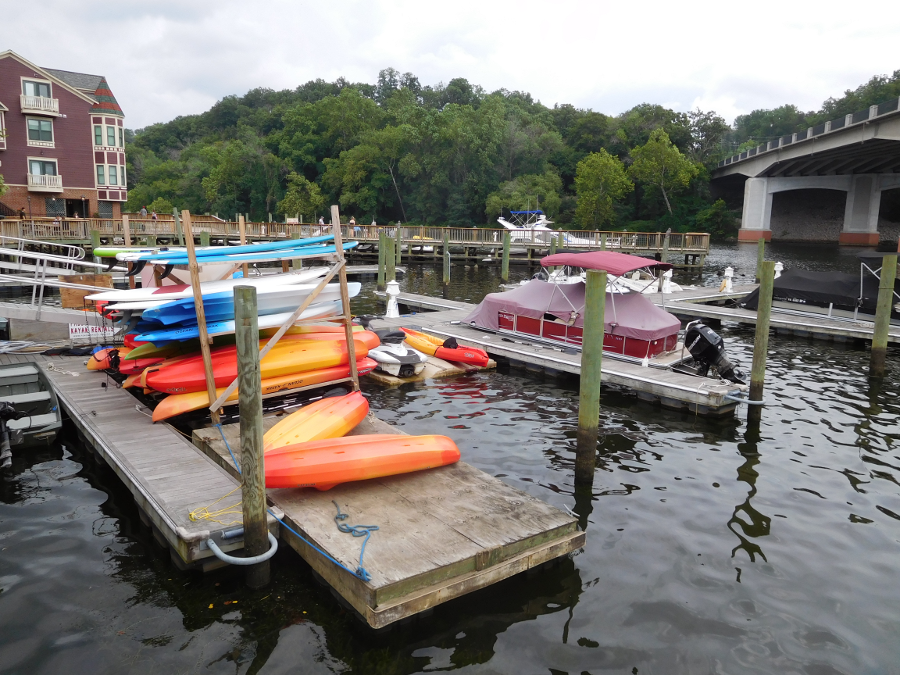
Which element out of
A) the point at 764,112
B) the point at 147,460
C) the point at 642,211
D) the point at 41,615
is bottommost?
the point at 41,615

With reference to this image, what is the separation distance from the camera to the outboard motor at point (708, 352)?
12711 millimetres

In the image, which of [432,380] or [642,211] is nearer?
[432,380]

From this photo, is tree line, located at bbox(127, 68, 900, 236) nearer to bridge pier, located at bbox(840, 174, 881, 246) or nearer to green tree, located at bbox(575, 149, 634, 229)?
green tree, located at bbox(575, 149, 634, 229)

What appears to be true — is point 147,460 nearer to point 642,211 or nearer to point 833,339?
point 833,339

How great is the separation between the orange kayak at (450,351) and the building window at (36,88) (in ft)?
136

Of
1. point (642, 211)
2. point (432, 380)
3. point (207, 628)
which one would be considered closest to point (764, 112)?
point (642, 211)

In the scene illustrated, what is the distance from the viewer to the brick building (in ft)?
139

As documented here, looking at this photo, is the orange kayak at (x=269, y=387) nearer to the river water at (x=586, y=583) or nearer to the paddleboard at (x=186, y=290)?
the river water at (x=586, y=583)

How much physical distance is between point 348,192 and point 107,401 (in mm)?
65937

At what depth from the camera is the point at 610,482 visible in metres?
9.09

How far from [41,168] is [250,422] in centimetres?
4800

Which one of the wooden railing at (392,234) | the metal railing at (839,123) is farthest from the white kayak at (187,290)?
the metal railing at (839,123)

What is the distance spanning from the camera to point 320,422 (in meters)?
8.79

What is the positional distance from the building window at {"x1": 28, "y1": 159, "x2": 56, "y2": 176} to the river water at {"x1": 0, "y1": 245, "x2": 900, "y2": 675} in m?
42.3
